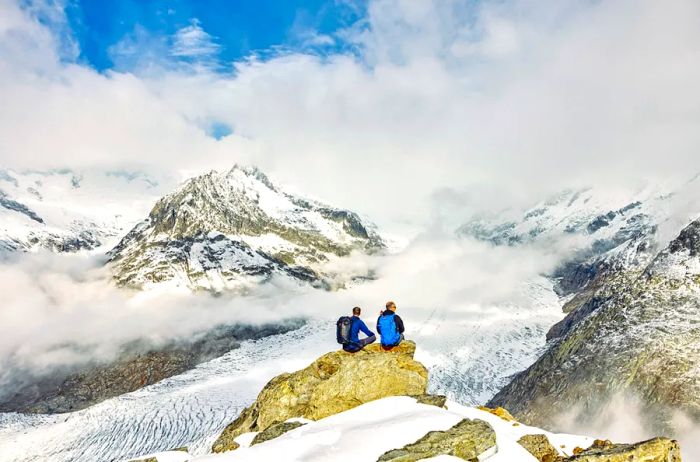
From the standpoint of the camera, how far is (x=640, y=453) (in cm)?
1741

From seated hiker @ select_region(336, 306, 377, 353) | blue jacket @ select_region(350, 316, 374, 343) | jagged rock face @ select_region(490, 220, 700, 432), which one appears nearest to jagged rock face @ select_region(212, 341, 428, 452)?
seated hiker @ select_region(336, 306, 377, 353)

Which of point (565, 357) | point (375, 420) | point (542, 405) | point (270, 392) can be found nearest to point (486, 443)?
point (375, 420)

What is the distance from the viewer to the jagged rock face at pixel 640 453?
56.5 feet

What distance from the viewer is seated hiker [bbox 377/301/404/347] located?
28223 millimetres

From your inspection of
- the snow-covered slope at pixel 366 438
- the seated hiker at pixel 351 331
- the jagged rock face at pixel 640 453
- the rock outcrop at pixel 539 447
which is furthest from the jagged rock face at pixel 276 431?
the jagged rock face at pixel 640 453

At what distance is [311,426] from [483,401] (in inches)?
6000

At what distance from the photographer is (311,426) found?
2302 centimetres

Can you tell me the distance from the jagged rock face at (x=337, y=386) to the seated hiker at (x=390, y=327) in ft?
2.07

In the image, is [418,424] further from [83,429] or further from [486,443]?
[83,429]

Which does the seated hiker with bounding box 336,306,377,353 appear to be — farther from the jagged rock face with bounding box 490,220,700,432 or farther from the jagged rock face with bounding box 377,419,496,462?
the jagged rock face with bounding box 490,220,700,432

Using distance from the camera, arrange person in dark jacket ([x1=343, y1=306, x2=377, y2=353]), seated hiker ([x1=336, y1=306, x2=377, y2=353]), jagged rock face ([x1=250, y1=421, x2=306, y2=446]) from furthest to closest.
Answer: seated hiker ([x1=336, y1=306, x2=377, y2=353]) → person in dark jacket ([x1=343, y1=306, x2=377, y2=353]) → jagged rock face ([x1=250, y1=421, x2=306, y2=446])

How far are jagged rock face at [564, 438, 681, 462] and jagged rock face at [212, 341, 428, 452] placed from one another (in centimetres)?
1069

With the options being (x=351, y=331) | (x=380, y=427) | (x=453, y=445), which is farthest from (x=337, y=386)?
(x=453, y=445)

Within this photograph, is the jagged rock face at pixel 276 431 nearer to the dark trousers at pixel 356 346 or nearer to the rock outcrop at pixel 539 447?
the dark trousers at pixel 356 346
